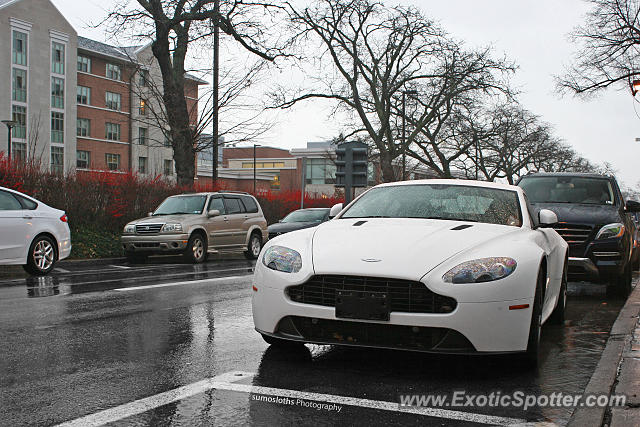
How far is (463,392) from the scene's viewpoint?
448cm

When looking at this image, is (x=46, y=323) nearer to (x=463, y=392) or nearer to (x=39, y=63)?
(x=463, y=392)

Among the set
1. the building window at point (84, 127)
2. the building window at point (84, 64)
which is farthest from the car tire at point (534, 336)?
the building window at point (84, 64)

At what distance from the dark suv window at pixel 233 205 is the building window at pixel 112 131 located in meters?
47.6

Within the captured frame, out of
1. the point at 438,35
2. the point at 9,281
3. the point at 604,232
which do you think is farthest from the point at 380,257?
A: the point at 438,35

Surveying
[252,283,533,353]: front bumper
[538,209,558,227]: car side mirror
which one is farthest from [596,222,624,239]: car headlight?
[252,283,533,353]: front bumper

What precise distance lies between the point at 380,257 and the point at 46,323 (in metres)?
3.88

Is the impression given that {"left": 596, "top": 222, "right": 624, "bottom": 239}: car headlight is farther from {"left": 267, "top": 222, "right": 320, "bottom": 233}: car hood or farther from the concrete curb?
{"left": 267, "top": 222, "right": 320, "bottom": 233}: car hood

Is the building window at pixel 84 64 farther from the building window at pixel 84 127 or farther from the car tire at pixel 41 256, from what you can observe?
the car tire at pixel 41 256

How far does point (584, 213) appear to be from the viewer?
9906 millimetres

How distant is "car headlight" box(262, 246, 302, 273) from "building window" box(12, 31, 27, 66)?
54.9 m

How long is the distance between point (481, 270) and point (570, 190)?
6915 millimetres

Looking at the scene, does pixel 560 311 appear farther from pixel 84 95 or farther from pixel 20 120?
pixel 84 95

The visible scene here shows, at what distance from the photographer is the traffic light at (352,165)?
1823 cm

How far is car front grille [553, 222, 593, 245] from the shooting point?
31.6 feet
